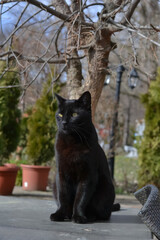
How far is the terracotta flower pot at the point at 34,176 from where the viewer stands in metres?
6.97

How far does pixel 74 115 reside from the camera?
6.63 feet

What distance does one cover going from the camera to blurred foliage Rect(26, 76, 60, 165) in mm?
7469

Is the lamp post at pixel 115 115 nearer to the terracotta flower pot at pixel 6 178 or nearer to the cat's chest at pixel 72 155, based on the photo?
the terracotta flower pot at pixel 6 178

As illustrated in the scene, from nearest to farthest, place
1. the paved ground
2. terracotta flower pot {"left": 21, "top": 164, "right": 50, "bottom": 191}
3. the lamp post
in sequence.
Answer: the paved ground
terracotta flower pot {"left": 21, "top": 164, "right": 50, "bottom": 191}
the lamp post

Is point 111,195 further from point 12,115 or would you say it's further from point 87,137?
point 12,115

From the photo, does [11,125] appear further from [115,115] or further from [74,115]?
[74,115]

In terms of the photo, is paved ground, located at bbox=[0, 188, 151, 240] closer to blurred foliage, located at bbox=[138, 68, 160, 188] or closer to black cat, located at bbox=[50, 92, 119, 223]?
black cat, located at bbox=[50, 92, 119, 223]

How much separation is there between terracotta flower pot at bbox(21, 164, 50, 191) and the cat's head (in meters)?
5.06

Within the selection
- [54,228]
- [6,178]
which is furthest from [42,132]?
[54,228]

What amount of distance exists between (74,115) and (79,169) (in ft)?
1.15

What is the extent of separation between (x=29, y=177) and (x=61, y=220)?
5203 millimetres

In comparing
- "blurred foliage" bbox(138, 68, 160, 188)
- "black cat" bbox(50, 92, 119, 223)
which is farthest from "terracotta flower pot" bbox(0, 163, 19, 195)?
"black cat" bbox(50, 92, 119, 223)

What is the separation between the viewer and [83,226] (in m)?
1.83

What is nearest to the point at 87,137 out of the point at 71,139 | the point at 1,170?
the point at 71,139
